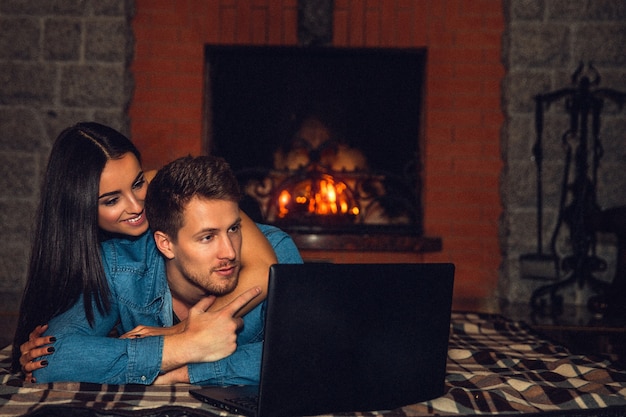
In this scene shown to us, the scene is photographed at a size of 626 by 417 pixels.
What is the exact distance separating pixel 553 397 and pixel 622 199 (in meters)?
2.05

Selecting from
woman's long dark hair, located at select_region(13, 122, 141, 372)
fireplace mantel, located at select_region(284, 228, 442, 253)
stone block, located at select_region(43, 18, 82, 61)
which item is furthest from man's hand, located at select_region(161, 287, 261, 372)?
stone block, located at select_region(43, 18, 82, 61)

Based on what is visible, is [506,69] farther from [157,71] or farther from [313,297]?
[313,297]

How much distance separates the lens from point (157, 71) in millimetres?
3482

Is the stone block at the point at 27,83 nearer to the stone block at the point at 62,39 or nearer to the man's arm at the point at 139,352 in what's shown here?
the stone block at the point at 62,39

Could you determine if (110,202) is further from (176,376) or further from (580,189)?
(580,189)

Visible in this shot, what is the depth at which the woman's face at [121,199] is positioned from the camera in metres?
1.78

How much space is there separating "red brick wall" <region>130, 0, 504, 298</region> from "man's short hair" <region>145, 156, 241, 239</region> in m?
1.87

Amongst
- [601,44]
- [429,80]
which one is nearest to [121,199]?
[429,80]

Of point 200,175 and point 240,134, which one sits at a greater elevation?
point 240,134

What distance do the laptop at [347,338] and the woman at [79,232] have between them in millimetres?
358

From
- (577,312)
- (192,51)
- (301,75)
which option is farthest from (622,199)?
(192,51)

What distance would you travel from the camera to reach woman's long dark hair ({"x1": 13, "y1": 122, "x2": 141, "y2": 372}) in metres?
1.68

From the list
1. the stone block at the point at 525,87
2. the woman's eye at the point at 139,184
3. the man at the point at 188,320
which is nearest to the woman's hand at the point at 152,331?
the man at the point at 188,320

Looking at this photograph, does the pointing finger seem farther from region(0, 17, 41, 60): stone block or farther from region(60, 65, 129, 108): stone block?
region(0, 17, 41, 60): stone block
